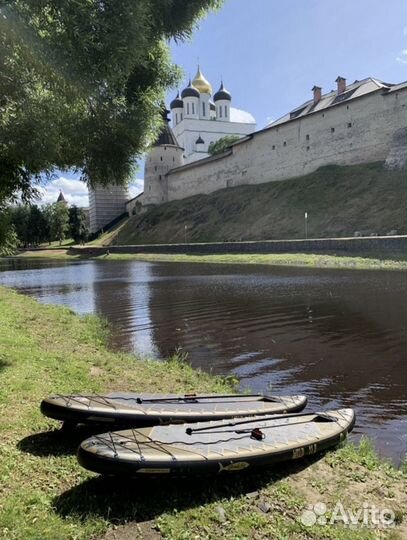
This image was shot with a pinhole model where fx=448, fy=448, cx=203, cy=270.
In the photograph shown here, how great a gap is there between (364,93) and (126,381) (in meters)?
48.6

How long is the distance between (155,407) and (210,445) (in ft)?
3.75

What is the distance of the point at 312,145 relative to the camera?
52688mm

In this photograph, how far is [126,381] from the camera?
269 inches

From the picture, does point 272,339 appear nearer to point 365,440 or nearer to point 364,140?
point 365,440

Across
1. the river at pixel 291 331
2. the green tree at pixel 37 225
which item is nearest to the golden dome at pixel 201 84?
the green tree at pixel 37 225

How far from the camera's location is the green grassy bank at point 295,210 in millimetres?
36938

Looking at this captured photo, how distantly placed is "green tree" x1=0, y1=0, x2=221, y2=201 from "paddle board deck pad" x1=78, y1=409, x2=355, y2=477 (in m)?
3.60

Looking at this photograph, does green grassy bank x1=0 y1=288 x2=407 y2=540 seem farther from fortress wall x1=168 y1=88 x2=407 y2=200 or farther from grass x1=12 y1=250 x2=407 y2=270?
fortress wall x1=168 y1=88 x2=407 y2=200

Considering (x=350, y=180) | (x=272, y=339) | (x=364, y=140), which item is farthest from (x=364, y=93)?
(x=272, y=339)

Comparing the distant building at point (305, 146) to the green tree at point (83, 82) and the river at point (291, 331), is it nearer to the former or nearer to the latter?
the river at point (291, 331)

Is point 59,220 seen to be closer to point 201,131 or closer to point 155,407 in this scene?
point 201,131

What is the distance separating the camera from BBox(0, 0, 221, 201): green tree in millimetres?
4285

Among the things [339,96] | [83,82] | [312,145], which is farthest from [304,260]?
[339,96]

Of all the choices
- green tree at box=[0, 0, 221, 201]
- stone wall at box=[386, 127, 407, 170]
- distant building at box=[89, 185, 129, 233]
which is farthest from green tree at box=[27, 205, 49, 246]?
green tree at box=[0, 0, 221, 201]
